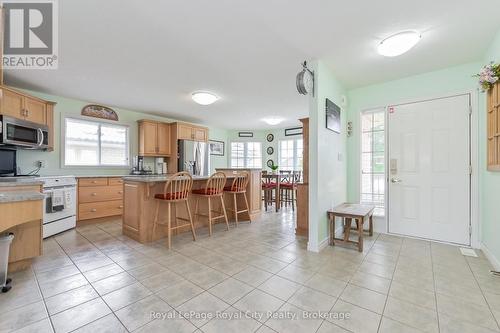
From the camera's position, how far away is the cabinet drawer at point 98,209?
404cm

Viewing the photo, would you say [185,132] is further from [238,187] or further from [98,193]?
[238,187]

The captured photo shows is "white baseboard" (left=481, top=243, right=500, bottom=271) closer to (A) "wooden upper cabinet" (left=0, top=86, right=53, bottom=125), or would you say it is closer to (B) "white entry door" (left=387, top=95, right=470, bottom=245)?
(B) "white entry door" (left=387, top=95, right=470, bottom=245)

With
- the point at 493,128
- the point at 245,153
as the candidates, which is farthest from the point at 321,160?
the point at 245,153

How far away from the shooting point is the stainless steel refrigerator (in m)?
5.70

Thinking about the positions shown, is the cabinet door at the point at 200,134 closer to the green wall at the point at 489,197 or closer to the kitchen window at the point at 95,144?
the kitchen window at the point at 95,144

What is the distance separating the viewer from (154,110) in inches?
208

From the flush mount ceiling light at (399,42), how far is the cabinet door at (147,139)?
490 cm

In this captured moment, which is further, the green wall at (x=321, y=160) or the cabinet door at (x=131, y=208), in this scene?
the cabinet door at (x=131, y=208)

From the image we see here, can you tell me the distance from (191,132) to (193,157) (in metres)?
0.71

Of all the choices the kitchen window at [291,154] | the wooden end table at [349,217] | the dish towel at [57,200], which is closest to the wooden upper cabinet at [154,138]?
the dish towel at [57,200]

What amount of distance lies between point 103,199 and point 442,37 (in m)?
5.69

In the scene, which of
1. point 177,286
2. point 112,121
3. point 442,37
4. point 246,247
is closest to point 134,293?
point 177,286

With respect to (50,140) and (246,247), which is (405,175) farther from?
(50,140)

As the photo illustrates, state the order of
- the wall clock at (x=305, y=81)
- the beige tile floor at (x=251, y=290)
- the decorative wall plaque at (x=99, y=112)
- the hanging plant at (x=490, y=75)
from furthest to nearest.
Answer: the decorative wall plaque at (x=99, y=112)
the wall clock at (x=305, y=81)
the hanging plant at (x=490, y=75)
the beige tile floor at (x=251, y=290)
